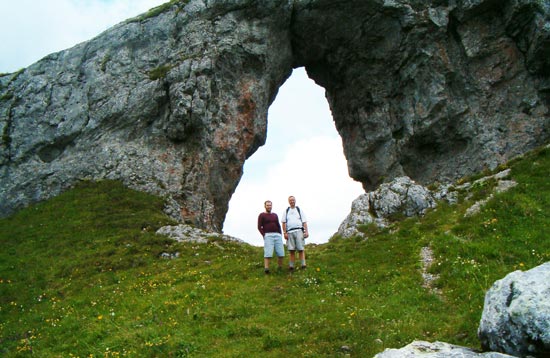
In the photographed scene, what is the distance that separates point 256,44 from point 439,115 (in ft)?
62.6

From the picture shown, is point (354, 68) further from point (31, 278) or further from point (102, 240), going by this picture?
point (31, 278)

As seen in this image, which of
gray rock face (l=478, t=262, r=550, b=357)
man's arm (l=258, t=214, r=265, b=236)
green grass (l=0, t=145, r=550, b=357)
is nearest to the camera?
gray rock face (l=478, t=262, r=550, b=357)

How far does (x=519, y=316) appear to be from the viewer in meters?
9.05

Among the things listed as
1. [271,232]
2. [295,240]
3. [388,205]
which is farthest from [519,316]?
[388,205]

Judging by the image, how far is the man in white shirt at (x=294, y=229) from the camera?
909 inches

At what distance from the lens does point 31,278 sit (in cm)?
2670

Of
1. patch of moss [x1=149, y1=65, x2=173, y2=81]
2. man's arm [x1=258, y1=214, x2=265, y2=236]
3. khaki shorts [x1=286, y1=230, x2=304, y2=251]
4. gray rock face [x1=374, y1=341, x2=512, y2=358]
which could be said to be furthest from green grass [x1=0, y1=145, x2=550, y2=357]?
patch of moss [x1=149, y1=65, x2=173, y2=81]

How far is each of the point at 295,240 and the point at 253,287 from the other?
3.56 meters

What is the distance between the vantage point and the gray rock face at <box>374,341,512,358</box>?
880cm

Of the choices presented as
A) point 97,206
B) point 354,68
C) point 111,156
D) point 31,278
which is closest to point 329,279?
point 31,278

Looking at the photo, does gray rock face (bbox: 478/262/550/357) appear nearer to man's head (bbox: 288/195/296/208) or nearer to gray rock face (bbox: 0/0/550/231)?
man's head (bbox: 288/195/296/208)

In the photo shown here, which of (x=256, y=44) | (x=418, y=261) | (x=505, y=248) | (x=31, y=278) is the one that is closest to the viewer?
(x=505, y=248)

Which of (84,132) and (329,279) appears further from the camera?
(84,132)

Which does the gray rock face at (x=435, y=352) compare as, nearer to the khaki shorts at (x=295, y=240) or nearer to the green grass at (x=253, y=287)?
the green grass at (x=253, y=287)
